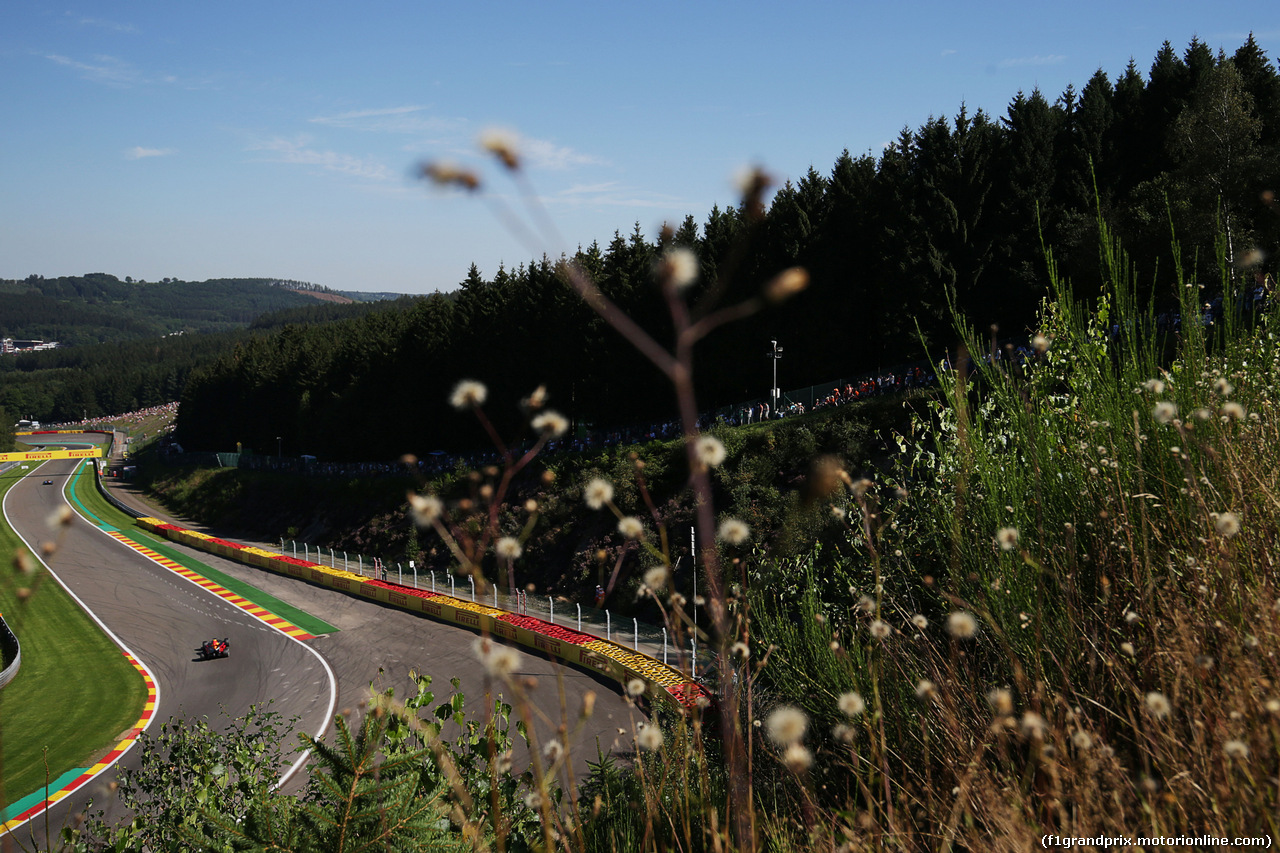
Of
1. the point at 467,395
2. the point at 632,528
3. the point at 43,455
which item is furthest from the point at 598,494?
the point at 43,455

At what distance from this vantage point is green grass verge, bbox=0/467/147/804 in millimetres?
20062

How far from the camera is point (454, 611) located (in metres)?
30.2

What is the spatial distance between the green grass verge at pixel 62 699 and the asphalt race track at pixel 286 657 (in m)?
0.75

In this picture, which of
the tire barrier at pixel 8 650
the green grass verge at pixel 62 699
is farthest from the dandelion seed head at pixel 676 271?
the tire barrier at pixel 8 650

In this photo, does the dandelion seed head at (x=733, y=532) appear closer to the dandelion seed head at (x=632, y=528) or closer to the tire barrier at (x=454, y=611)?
the dandelion seed head at (x=632, y=528)

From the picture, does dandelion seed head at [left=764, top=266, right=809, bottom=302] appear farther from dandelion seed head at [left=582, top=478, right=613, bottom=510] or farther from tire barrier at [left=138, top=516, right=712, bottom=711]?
tire barrier at [left=138, top=516, right=712, bottom=711]

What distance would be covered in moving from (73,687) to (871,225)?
3763cm

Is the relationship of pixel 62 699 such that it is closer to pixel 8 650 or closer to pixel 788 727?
pixel 8 650

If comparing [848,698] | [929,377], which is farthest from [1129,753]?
[929,377]

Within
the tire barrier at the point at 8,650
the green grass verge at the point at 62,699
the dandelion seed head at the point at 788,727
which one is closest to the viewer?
the dandelion seed head at the point at 788,727

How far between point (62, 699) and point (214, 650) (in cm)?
453

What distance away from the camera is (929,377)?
28656 millimetres

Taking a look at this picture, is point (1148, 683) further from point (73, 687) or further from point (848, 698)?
point (73, 687)

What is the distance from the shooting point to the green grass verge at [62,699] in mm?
20062
